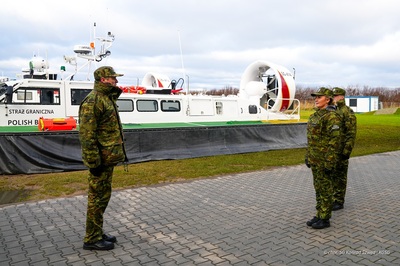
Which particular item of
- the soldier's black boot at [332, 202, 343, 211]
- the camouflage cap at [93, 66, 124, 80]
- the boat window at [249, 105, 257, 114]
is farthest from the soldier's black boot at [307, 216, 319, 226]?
the boat window at [249, 105, 257, 114]

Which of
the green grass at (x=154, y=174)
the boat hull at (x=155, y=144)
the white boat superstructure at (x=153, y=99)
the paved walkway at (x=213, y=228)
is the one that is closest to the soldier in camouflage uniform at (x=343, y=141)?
the paved walkway at (x=213, y=228)

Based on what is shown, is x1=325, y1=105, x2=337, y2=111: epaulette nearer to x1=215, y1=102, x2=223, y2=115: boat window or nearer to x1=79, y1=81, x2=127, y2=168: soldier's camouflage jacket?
x1=79, y1=81, x2=127, y2=168: soldier's camouflage jacket

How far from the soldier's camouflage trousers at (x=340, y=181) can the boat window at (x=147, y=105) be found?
6756 millimetres

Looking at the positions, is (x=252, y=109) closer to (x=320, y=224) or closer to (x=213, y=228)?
(x=320, y=224)

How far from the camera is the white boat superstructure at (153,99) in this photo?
30.0 feet

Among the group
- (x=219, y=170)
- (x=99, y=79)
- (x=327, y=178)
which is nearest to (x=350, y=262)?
(x=327, y=178)

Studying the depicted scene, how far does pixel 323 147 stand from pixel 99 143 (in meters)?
2.55

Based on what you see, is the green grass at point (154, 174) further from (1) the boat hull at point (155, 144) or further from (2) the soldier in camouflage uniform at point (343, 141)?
(2) the soldier in camouflage uniform at point (343, 141)

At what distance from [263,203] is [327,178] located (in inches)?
56.6

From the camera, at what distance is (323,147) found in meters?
4.25

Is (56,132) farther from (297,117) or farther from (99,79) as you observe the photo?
(297,117)

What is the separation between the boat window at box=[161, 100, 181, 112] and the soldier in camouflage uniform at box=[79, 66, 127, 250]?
24.5ft

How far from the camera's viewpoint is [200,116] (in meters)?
11.9

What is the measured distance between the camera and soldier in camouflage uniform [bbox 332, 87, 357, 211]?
4879mm
